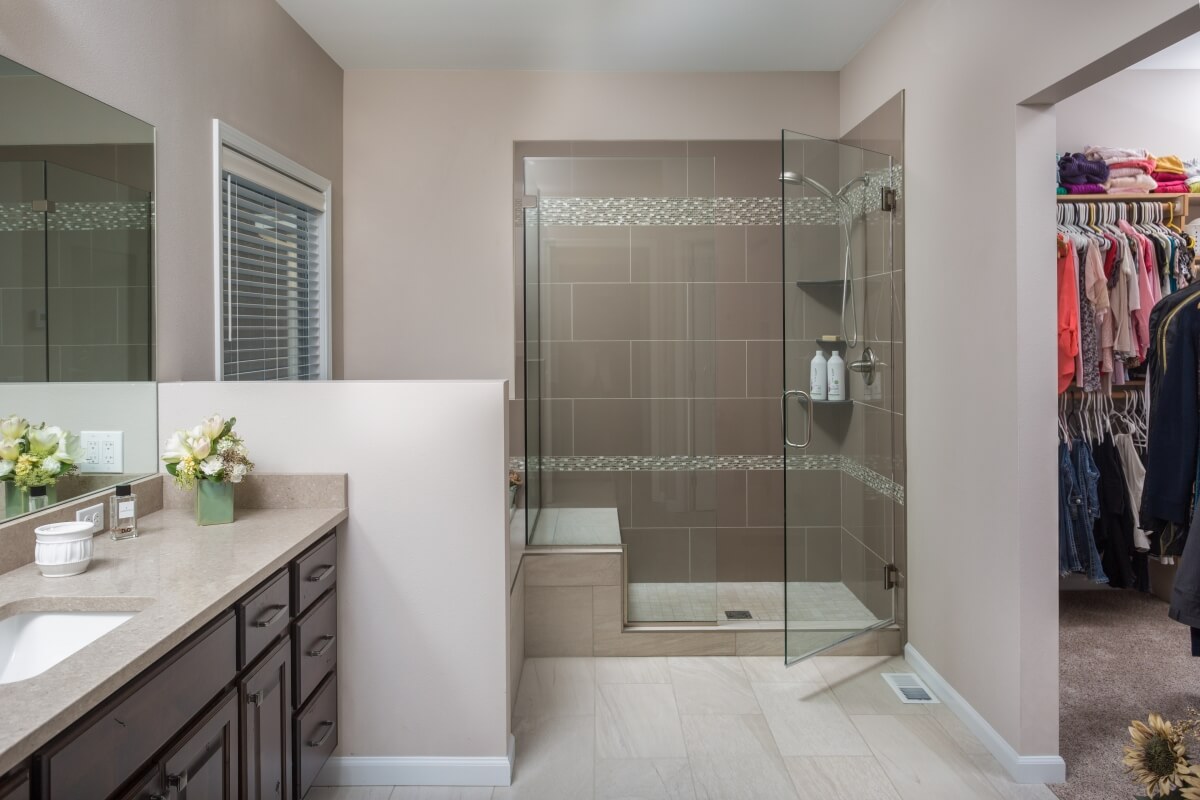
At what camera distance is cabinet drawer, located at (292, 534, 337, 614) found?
201 cm

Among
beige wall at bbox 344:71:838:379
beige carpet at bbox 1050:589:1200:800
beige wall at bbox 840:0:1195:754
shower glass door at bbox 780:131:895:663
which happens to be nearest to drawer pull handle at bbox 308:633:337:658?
shower glass door at bbox 780:131:895:663

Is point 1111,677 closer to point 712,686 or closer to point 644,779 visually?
point 712,686

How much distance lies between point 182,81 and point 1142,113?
4310 millimetres

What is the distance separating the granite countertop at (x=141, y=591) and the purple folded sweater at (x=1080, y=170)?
3400 mm

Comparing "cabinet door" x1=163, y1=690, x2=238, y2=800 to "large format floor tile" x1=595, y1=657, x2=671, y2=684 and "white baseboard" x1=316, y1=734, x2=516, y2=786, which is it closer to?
"white baseboard" x1=316, y1=734, x2=516, y2=786

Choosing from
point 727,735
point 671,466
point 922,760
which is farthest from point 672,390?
point 922,760

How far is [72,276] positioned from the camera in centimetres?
194

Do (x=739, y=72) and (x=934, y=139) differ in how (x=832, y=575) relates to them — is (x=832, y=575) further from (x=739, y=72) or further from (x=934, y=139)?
(x=739, y=72)

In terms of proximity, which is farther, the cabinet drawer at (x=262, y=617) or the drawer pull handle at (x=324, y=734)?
the drawer pull handle at (x=324, y=734)

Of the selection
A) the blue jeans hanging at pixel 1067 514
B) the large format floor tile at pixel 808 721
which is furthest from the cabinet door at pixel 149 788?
the blue jeans hanging at pixel 1067 514

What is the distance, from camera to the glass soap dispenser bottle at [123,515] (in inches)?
76.6

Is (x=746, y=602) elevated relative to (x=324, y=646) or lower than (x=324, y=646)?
lower

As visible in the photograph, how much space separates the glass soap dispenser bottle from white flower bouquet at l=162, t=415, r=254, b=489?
14cm

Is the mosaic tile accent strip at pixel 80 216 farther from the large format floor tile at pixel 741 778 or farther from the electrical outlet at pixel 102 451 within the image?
the large format floor tile at pixel 741 778
